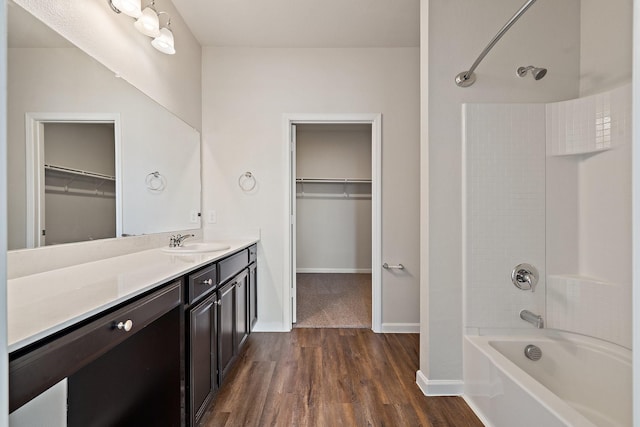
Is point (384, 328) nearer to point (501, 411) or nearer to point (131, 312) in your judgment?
point (501, 411)

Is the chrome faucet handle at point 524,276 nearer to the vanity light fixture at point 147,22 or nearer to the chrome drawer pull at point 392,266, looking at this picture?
the chrome drawer pull at point 392,266

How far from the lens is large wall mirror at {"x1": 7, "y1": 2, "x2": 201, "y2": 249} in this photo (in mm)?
1077

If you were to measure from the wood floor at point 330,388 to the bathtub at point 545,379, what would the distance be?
0.24 metres

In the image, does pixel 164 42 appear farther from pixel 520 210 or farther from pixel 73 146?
pixel 520 210

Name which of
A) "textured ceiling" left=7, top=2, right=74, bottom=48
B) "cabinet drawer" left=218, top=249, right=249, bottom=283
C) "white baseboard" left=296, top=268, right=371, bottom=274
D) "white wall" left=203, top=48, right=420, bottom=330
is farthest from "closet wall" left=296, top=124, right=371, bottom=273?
"textured ceiling" left=7, top=2, right=74, bottom=48

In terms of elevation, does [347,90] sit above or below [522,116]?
above

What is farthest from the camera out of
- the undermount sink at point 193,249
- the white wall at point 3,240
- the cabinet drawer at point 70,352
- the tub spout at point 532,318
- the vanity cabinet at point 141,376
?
the undermount sink at point 193,249

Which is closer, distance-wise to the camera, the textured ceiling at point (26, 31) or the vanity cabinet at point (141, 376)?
the textured ceiling at point (26, 31)

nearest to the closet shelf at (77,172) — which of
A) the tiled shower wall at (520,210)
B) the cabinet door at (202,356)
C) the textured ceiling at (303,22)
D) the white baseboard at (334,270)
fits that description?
the cabinet door at (202,356)

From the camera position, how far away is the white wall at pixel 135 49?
1267 mm

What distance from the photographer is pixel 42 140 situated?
1156 mm

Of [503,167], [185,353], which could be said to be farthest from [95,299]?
[503,167]

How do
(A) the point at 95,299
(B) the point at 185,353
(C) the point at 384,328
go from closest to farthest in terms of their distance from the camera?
1. (A) the point at 95,299
2. (B) the point at 185,353
3. (C) the point at 384,328

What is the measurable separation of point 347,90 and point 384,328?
2.27 m
